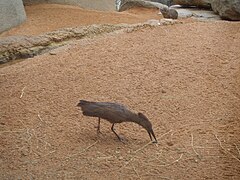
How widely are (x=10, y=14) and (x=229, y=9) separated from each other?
9.22 ft

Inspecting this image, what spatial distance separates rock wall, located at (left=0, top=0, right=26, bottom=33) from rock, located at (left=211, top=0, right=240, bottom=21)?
265cm

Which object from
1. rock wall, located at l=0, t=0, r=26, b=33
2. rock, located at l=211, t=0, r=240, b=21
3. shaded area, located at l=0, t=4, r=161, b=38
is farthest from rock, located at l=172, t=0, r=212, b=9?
rock wall, located at l=0, t=0, r=26, b=33

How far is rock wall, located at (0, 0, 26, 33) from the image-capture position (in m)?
6.04

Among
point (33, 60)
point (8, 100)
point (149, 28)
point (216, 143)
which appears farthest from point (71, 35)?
point (216, 143)

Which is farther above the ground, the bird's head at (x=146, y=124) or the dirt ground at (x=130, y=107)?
the bird's head at (x=146, y=124)

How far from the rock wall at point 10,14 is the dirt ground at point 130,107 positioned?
172 cm

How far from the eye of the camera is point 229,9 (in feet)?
20.4

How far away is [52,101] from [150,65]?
0.97 meters

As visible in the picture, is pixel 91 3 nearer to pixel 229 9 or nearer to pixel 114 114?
pixel 229 9

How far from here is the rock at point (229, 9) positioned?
6045 millimetres

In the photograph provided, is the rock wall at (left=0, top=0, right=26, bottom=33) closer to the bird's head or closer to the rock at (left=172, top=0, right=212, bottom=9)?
the rock at (left=172, top=0, right=212, bottom=9)

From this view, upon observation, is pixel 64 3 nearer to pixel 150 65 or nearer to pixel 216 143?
pixel 150 65

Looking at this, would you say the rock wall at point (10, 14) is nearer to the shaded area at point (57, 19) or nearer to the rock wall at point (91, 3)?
the shaded area at point (57, 19)

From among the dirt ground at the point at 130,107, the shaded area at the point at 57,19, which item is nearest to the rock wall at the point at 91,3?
the shaded area at the point at 57,19
